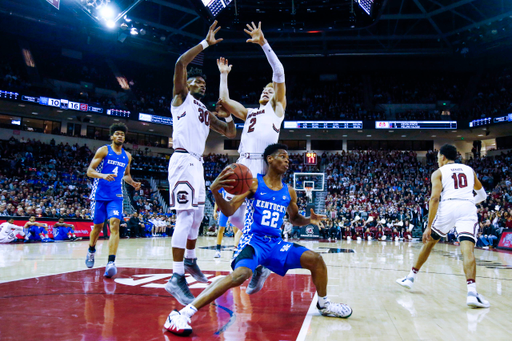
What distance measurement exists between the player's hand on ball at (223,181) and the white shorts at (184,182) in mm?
900

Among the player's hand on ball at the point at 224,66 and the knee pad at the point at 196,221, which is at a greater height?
the player's hand on ball at the point at 224,66

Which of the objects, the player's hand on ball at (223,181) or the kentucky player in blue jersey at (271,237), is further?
the kentucky player in blue jersey at (271,237)

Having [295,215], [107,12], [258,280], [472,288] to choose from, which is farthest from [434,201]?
[107,12]

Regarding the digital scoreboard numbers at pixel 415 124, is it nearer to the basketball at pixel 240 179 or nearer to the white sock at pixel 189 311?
the basketball at pixel 240 179

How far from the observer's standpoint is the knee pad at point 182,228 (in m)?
3.75

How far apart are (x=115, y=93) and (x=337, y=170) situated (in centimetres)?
1815

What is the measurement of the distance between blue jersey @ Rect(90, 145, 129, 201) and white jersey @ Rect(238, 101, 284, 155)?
2155 mm

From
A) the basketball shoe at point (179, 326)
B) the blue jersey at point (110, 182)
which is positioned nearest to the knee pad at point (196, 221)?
the basketball shoe at point (179, 326)

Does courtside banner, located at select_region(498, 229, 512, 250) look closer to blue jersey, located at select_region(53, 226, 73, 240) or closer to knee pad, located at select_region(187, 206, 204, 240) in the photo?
knee pad, located at select_region(187, 206, 204, 240)

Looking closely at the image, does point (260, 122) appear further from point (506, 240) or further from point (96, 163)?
point (506, 240)

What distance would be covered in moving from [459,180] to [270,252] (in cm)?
270

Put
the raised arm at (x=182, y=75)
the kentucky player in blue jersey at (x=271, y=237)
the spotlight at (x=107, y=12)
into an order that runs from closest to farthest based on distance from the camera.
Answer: the kentucky player in blue jersey at (x=271, y=237) < the raised arm at (x=182, y=75) < the spotlight at (x=107, y=12)

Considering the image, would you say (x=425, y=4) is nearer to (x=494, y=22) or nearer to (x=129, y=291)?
(x=494, y=22)

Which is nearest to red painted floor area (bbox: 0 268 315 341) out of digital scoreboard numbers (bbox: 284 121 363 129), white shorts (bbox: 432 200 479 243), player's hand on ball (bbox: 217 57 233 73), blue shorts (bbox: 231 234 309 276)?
blue shorts (bbox: 231 234 309 276)
